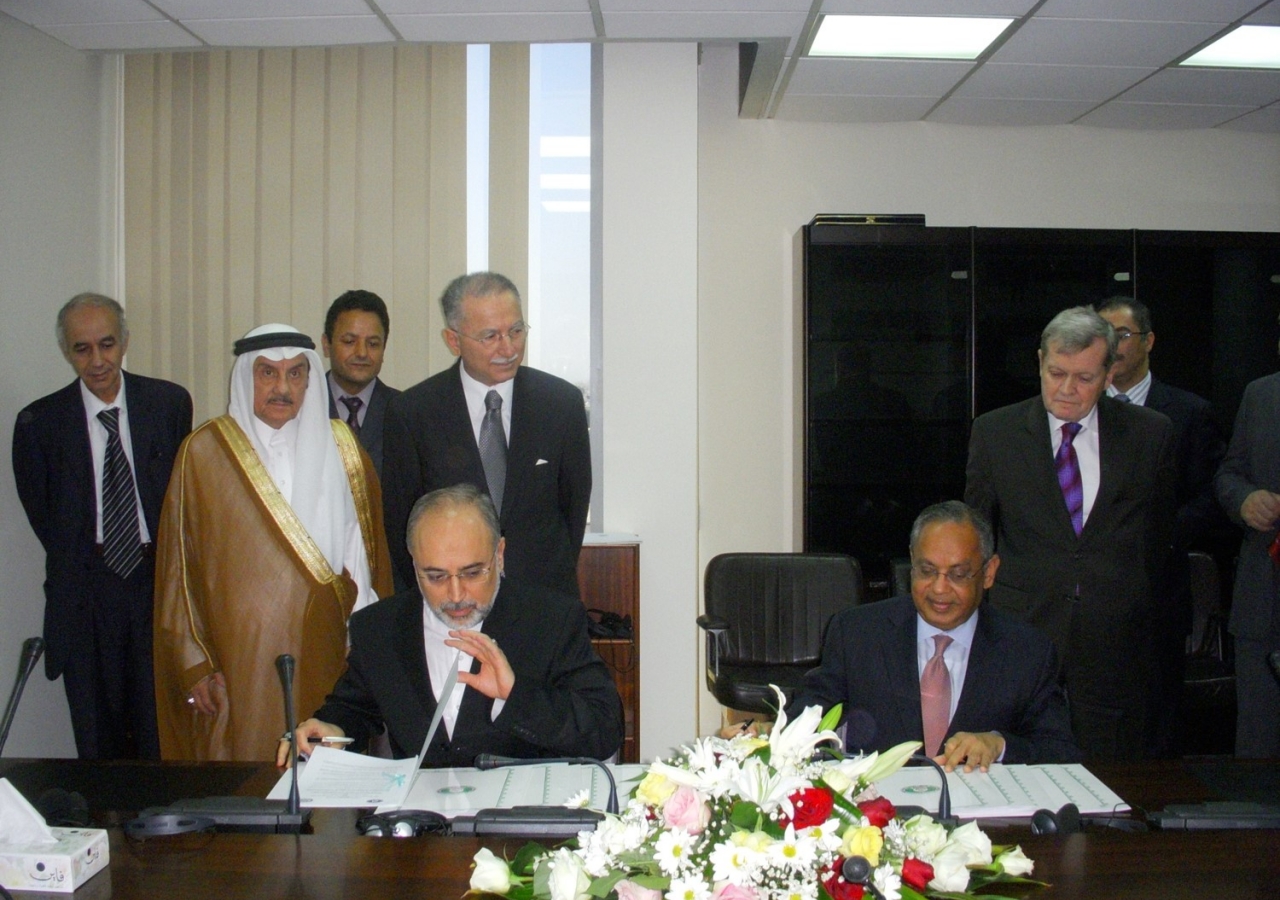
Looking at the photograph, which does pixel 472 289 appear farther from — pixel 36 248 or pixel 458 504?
pixel 36 248

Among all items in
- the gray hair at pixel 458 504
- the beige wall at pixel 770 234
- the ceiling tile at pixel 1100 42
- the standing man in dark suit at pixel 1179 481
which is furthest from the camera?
the beige wall at pixel 770 234

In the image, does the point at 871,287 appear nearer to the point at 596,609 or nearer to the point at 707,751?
the point at 596,609

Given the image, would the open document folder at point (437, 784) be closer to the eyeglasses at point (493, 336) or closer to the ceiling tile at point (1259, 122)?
the eyeglasses at point (493, 336)

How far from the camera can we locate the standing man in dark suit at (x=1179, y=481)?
3.17 metres

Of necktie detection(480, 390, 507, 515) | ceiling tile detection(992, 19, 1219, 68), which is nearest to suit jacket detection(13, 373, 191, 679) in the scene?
necktie detection(480, 390, 507, 515)

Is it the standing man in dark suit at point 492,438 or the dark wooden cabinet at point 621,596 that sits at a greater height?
the standing man in dark suit at point 492,438

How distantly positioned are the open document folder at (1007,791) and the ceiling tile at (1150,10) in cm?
291

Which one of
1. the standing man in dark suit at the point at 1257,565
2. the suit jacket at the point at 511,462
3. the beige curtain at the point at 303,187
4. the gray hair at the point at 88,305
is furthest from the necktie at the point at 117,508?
the standing man in dark suit at the point at 1257,565

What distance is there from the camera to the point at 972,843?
1285 millimetres

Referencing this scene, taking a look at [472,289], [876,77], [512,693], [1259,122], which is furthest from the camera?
[1259,122]

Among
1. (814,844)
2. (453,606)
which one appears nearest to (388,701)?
(453,606)

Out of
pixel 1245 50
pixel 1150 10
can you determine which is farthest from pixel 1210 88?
pixel 1150 10

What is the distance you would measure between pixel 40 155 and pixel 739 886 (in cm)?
438

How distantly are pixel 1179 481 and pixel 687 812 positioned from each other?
311 centimetres
